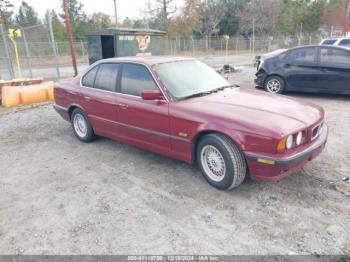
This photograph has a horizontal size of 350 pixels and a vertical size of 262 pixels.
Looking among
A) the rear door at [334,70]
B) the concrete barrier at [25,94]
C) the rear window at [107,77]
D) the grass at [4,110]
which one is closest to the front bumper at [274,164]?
the rear window at [107,77]

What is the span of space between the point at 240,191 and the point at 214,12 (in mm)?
44094

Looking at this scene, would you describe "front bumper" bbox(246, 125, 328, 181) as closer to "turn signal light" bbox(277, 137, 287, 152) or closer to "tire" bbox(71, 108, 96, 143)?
"turn signal light" bbox(277, 137, 287, 152)

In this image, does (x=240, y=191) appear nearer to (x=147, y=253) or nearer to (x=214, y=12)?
(x=147, y=253)

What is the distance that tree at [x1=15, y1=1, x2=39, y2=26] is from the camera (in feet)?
141

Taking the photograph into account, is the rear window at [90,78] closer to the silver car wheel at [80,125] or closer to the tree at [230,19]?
the silver car wheel at [80,125]

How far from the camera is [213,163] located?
151 inches

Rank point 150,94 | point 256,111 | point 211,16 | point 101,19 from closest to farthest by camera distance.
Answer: point 256,111
point 150,94
point 211,16
point 101,19

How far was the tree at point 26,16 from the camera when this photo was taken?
4284 centimetres

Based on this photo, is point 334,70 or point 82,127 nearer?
point 82,127

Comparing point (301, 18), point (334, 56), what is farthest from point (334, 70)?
point (301, 18)

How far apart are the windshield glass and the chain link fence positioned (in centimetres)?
985

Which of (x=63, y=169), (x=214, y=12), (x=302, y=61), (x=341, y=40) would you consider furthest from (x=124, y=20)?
(x=63, y=169)

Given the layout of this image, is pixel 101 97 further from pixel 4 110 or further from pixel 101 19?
pixel 101 19

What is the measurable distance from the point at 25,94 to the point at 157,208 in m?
7.25
